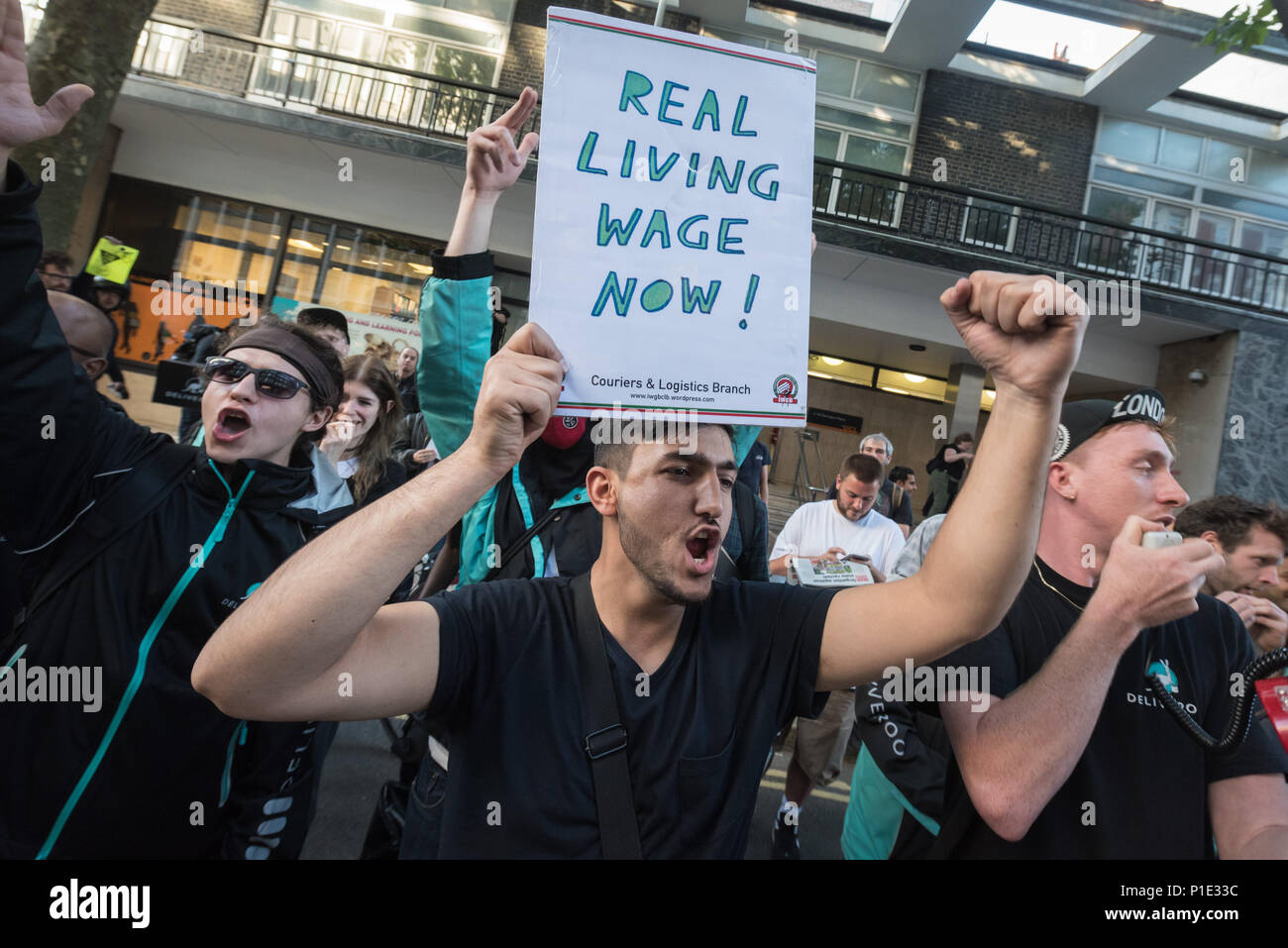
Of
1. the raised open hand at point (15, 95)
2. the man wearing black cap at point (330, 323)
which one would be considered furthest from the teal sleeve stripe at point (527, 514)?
the man wearing black cap at point (330, 323)

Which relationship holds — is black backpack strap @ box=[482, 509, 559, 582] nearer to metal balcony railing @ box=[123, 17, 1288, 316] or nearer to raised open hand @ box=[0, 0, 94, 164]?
raised open hand @ box=[0, 0, 94, 164]

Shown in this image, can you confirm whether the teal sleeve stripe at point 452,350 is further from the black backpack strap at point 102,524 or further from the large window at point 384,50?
the large window at point 384,50

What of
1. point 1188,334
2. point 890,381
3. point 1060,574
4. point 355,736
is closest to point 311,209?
point 355,736

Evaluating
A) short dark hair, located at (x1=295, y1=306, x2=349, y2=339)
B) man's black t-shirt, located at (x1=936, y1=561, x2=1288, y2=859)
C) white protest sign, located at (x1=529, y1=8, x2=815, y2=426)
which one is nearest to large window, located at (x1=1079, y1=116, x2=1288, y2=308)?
short dark hair, located at (x1=295, y1=306, x2=349, y2=339)

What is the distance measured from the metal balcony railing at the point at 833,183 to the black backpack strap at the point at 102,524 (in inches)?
449

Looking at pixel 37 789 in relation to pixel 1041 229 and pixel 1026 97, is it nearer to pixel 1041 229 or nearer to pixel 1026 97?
pixel 1041 229

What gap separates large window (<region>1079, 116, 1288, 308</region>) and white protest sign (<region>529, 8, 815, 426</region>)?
48.0 ft

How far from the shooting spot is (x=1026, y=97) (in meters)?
13.9

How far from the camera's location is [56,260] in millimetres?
3324

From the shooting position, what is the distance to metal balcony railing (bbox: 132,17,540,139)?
1257 cm

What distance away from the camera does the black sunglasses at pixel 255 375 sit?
84.7 inches

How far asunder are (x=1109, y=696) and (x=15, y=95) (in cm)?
263

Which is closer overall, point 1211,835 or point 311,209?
point 1211,835

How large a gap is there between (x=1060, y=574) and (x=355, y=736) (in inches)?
159
